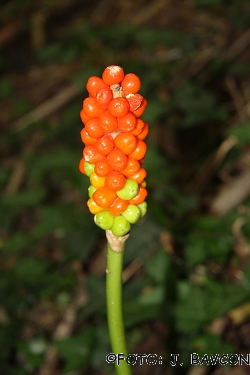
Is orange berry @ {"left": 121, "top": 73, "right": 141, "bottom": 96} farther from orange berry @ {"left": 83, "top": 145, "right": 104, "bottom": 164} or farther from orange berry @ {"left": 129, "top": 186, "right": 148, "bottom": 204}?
orange berry @ {"left": 129, "top": 186, "right": 148, "bottom": 204}

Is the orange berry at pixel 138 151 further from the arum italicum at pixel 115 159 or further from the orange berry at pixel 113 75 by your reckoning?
the orange berry at pixel 113 75

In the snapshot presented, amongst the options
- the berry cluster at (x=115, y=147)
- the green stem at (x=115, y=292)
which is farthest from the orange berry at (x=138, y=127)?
the green stem at (x=115, y=292)

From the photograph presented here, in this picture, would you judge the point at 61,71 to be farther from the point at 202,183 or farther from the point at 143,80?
the point at 202,183

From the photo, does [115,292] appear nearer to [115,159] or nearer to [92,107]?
[115,159]

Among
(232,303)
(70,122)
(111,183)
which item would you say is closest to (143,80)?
(70,122)

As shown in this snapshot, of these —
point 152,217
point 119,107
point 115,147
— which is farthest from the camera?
point 152,217

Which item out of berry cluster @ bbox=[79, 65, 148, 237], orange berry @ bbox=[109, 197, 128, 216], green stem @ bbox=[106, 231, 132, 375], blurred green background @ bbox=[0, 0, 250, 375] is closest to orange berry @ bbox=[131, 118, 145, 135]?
berry cluster @ bbox=[79, 65, 148, 237]

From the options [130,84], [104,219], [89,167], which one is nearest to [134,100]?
[130,84]
